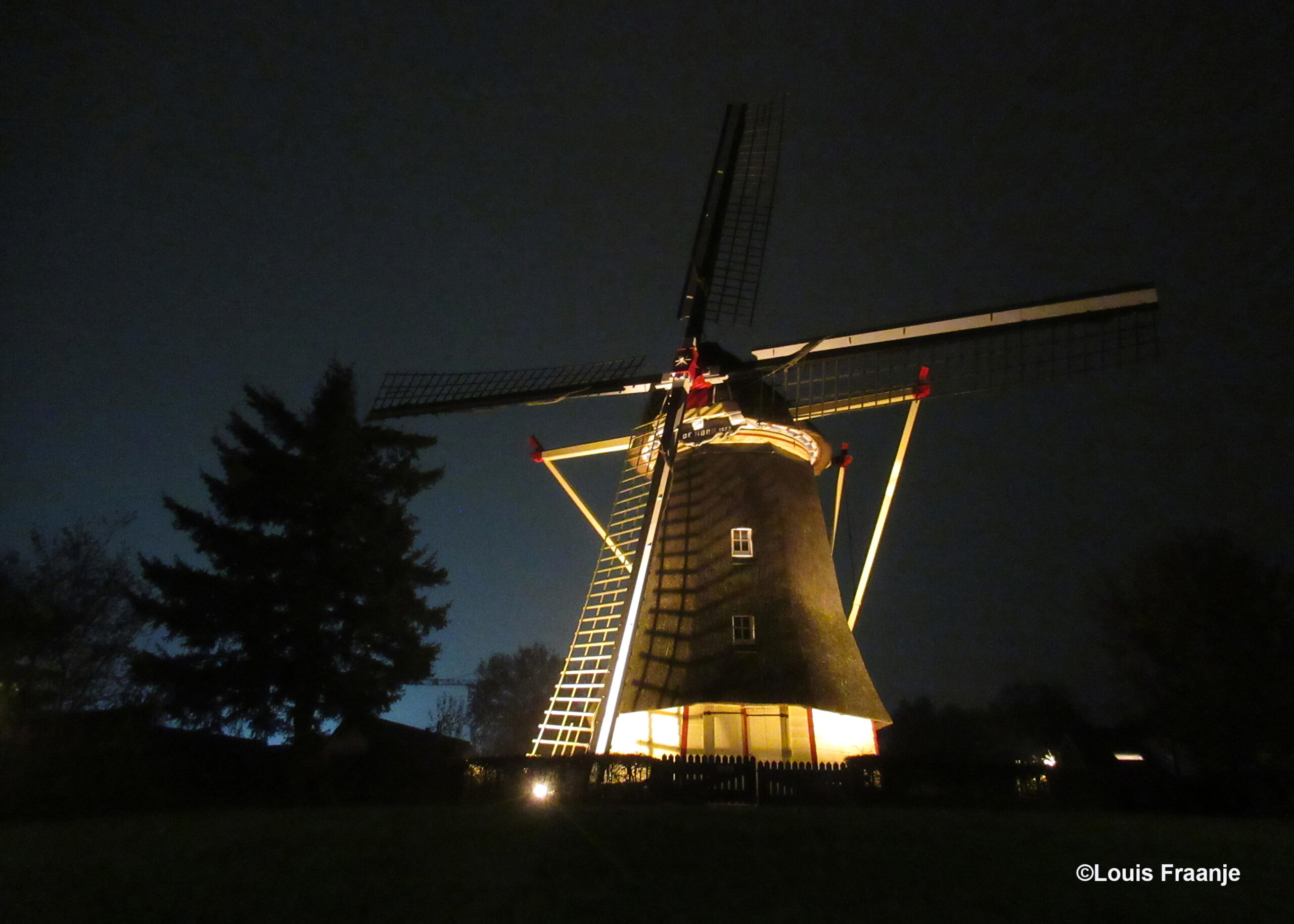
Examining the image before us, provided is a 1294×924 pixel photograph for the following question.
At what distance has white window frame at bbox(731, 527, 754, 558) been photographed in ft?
52.4

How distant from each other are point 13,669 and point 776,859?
19930mm

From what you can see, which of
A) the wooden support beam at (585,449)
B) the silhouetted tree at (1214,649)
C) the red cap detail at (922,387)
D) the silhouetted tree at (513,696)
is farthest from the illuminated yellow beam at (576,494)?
the silhouetted tree at (513,696)

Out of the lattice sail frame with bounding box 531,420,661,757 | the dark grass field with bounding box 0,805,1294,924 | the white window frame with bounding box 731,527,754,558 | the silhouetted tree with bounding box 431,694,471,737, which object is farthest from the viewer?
the silhouetted tree with bounding box 431,694,471,737

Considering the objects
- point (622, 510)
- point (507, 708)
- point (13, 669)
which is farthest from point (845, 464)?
point (507, 708)

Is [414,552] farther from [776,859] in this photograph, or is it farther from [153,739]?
[776,859]

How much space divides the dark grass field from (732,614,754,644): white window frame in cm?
570

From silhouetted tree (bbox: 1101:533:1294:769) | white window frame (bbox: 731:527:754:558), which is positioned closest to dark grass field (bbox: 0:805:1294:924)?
white window frame (bbox: 731:527:754:558)

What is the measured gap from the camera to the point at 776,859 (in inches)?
270

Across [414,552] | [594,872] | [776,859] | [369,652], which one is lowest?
[594,872]

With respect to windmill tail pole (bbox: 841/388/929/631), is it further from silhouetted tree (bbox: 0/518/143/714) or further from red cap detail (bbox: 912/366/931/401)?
silhouetted tree (bbox: 0/518/143/714)

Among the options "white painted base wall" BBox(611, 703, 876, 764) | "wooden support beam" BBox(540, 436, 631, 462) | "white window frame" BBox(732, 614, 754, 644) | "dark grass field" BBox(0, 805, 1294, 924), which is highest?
"wooden support beam" BBox(540, 436, 631, 462)

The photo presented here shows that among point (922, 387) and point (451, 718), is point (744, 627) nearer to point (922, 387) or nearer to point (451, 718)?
point (922, 387)

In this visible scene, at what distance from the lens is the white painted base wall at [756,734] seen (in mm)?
14945

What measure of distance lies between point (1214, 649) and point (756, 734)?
48.9 feet
